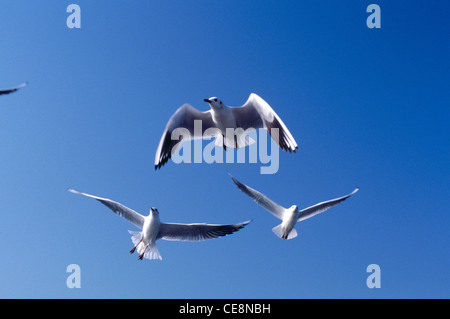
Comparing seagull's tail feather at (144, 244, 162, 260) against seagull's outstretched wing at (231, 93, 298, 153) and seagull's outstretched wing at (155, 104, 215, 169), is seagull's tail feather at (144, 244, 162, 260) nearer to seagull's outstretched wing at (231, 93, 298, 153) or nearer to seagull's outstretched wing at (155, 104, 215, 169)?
seagull's outstretched wing at (155, 104, 215, 169)

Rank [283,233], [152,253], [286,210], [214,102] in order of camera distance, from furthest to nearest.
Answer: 1. [286,210]
2. [283,233]
3. [152,253]
4. [214,102]

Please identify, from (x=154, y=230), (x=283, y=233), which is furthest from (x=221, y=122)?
(x=283, y=233)

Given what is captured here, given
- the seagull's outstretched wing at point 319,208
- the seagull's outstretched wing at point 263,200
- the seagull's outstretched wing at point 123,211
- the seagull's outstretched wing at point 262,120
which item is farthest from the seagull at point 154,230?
the seagull's outstretched wing at point 262,120

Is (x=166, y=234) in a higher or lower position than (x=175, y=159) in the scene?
lower

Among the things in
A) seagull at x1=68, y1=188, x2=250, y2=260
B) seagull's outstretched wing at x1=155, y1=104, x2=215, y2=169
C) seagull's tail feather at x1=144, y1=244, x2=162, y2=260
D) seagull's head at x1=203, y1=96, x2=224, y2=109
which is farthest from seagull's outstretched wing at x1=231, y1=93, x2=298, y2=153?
seagull's tail feather at x1=144, y1=244, x2=162, y2=260

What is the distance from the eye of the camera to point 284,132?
252 inches

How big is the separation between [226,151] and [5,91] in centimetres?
291

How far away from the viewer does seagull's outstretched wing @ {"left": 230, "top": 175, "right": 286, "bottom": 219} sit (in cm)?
771

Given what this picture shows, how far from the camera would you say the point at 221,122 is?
275 inches

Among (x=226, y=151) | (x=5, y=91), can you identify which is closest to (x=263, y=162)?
(x=226, y=151)

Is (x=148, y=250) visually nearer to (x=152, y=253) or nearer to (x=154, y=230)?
(x=152, y=253)

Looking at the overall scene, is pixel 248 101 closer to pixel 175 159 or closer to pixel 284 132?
pixel 284 132

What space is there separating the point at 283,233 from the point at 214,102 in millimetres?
2236

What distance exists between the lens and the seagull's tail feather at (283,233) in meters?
7.61
